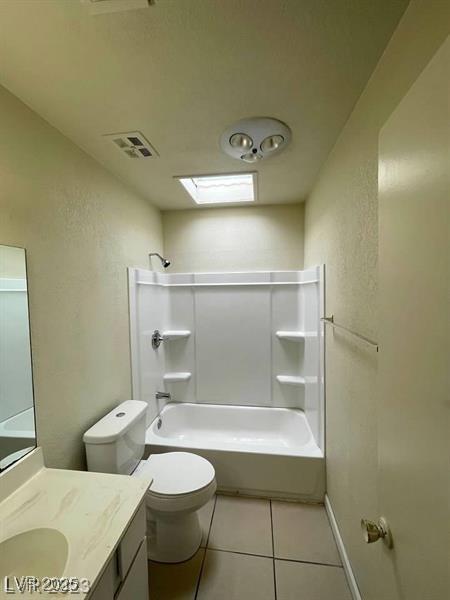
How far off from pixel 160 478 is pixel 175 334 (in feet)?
4.48

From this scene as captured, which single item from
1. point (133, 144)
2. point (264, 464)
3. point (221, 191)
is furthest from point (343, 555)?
point (221, 191)

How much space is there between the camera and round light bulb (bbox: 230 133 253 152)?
1.43 m

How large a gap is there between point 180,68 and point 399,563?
66.1 inches

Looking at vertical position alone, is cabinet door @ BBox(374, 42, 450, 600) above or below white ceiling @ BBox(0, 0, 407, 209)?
below

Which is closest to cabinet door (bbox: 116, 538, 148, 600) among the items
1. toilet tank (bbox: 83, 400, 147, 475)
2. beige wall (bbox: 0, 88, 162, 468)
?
toilet tank (bbox: 83, 400, 147, 475)

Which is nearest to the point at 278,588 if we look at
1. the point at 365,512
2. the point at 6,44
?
the point at 365,512

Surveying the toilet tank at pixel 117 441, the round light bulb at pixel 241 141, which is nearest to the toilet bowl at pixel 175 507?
the toilet tank at pixel 117 441

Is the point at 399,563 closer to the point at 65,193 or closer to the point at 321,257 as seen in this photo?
the point at 321,257

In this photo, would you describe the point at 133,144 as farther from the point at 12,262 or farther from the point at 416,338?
the point at 416,338

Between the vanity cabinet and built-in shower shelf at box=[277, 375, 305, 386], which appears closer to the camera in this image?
the vanity cabinet

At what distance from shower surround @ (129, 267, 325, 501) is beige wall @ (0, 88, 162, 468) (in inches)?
19.8

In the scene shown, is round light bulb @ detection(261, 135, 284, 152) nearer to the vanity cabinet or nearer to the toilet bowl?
the vanity cabinet

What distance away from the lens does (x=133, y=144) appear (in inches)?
58.9

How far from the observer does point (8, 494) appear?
1.02 m
